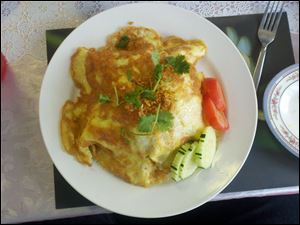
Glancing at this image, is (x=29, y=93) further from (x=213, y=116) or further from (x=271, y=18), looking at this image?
(x=271, y=18)

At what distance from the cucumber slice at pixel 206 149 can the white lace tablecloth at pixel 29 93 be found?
1.33 feet

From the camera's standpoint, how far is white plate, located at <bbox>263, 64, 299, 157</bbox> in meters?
1.36

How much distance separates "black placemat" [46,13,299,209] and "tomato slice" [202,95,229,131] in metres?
0.18

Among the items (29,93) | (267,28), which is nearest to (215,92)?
(267,28)

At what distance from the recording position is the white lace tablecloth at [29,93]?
1315mm

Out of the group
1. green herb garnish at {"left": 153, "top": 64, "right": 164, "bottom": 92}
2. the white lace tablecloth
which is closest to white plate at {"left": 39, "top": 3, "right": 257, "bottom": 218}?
the white lace tablecloth

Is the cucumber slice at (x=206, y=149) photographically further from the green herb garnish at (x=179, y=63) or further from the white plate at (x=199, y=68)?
the green herb garnish at (x=179, y=63)

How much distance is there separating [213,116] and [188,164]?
7.5 inches

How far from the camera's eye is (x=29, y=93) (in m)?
1.42

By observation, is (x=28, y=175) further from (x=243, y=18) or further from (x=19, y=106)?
(x=243, y=18)

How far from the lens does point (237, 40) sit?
4.92ft

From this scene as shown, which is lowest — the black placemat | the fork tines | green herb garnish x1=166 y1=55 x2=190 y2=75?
the black placemat

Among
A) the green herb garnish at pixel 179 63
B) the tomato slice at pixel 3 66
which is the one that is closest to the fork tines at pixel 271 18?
the green herb garnish at pixel 179 63

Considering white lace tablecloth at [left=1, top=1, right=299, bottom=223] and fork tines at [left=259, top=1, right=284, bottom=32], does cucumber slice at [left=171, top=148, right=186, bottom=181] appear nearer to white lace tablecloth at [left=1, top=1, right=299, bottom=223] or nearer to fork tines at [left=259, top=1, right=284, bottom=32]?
white lace tablecloth at [left=1, top=1, right=299, bottom=223]
